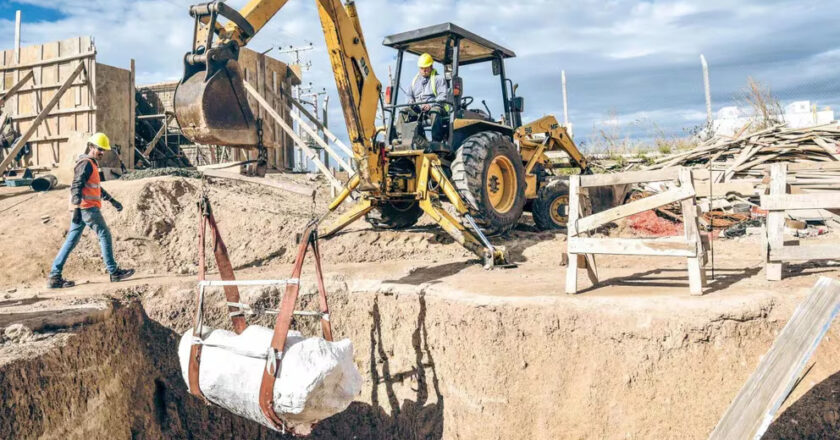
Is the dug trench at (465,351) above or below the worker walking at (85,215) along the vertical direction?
below

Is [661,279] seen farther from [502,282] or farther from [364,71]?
[364,71]

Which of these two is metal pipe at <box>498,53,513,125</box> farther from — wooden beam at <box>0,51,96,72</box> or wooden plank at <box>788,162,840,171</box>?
wooden beam at <box>0,51,96,72</box>

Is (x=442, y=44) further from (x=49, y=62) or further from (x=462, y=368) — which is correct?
(x=49, y=62)

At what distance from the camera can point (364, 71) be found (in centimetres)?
714

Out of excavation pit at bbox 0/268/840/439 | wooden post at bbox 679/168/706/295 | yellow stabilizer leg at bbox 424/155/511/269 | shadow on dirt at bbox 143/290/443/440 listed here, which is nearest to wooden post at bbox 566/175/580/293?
excavation pit at bbox 0/268/840/439

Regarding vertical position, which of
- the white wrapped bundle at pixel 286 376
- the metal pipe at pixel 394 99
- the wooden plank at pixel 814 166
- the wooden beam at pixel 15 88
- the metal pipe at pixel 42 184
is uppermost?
the wooden beam at pixel 15 88

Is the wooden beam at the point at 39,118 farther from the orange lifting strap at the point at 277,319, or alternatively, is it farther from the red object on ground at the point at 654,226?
the red object on ground at the point at 654,226

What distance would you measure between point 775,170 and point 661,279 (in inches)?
52.3

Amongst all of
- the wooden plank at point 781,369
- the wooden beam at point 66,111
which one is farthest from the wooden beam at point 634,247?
the wooden beam at point 66,111

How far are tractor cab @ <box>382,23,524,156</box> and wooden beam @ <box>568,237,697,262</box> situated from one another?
293 cm

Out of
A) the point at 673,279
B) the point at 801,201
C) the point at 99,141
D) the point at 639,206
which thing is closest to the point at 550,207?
the point at 673,279

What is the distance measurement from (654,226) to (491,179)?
3096 mm

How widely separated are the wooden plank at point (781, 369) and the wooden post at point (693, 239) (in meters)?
1.27

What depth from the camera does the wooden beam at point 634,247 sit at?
190 inches
